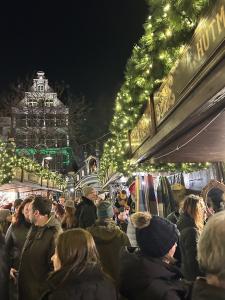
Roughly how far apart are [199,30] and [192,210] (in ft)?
7.18

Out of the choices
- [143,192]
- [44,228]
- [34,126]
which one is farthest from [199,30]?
[34,126]

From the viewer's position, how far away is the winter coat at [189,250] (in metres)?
A: 4.03

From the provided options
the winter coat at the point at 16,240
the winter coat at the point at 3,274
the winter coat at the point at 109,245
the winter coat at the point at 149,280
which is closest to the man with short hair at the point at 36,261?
the winter coat at the point at 3,274

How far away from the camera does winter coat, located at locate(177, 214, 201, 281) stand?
159 inches

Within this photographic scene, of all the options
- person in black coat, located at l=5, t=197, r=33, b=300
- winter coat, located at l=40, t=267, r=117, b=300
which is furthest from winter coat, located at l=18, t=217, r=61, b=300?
winter coat, located at l=40, t=267, r=117, b=300

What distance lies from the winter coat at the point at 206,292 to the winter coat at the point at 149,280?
45cm

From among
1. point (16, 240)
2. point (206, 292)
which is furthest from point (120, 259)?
point (16, 240)

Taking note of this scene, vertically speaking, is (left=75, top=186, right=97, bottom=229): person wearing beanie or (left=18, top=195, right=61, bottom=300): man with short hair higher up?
(left=75, top=186, right=97, bottom=229): person wearing beanie

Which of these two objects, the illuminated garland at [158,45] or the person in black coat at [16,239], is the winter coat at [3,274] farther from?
the illuminated garland at [158,45]

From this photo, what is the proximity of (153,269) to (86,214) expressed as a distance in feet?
13.4

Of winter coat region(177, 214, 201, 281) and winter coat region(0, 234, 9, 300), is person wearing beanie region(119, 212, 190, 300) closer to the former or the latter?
winter coat region(177, 214, 201, 281)

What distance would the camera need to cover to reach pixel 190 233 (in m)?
4.15

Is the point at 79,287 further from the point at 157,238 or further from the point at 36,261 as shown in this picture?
the point at 36,261

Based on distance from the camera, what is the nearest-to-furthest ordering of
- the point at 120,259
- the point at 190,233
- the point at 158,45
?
the point at 120,259, the point at 190,233, the point at 158,45
